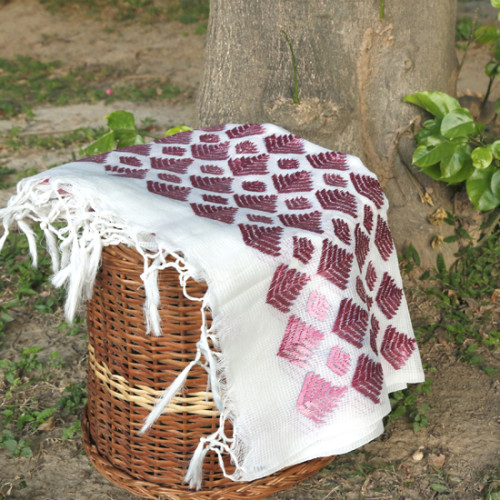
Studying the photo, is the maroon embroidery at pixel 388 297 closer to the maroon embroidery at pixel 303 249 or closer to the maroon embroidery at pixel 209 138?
the maroon embroidery at pixel 303 249

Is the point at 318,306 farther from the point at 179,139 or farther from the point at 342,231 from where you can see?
the point at 179,139

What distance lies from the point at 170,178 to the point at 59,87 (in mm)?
4307

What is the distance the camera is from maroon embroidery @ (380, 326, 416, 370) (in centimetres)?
206

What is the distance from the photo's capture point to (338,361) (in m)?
1.75

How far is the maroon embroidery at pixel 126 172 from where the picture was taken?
1.87 meters

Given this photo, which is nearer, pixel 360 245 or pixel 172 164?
pixel 360 245

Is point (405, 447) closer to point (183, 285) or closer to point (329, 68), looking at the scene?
point (183, 285)

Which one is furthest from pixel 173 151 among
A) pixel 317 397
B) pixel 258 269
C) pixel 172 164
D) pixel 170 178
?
pixel 317 397

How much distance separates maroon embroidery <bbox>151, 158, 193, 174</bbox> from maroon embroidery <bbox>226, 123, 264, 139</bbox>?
0.21 m

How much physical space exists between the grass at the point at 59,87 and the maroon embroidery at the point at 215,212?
148 inches

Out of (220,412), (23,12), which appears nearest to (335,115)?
(220,412)

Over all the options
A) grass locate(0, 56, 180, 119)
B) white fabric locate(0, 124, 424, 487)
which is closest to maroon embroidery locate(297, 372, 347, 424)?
white fabric locate(0, 124, 424, 487)

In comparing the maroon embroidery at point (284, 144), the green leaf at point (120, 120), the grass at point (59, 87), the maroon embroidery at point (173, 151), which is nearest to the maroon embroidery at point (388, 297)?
the maroon embroidery at point (284, 144)

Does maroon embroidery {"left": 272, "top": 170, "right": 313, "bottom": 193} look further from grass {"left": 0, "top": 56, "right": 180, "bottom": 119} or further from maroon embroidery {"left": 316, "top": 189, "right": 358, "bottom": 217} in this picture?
grass {"left": 0, "top": 56, "right": 180, "bottom": 119}
